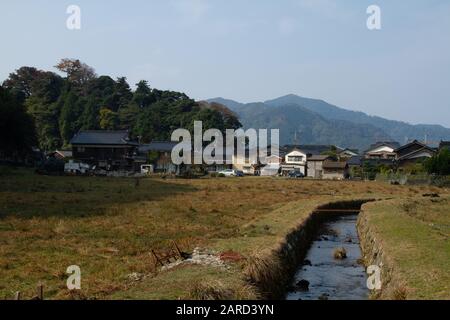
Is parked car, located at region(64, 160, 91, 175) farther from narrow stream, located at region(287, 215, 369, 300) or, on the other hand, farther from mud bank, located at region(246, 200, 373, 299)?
narrow stream, located at region(287, 215, 369, 300)

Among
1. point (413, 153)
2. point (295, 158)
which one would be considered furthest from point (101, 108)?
point (413, 153)

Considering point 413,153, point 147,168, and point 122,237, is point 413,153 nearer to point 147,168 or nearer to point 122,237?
point 147,168

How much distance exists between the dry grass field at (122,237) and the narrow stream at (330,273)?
1.52 metres

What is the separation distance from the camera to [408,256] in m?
13.6

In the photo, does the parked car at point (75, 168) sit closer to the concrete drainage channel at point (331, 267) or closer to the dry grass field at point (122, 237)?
the dry grass field at point (122, 237)

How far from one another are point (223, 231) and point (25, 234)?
7.55m

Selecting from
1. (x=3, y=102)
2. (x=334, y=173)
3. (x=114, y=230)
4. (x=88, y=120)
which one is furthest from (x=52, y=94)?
(x=114, y=230)

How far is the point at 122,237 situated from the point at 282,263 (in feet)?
21.0

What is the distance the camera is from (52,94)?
104 metres

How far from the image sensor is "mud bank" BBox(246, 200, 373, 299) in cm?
1229

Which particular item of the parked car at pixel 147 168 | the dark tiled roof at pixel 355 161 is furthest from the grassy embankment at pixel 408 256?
the dark tiled roof at pixel 355 161

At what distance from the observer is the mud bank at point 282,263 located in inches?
484

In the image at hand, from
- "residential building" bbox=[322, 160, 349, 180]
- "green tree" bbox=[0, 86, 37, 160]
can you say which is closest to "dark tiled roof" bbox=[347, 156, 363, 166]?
"residential building" bbox=[322, 160, 349, 180]

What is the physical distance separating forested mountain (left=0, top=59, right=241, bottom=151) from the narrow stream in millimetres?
74261
